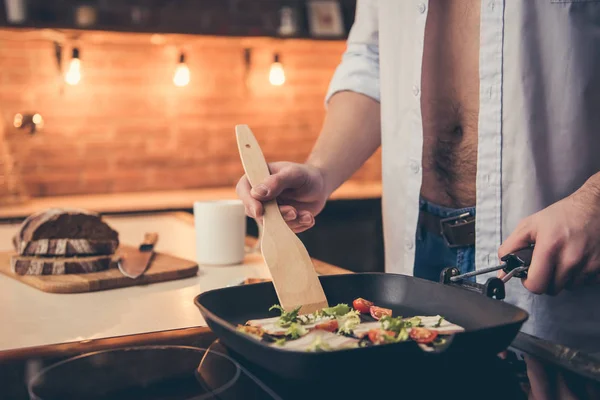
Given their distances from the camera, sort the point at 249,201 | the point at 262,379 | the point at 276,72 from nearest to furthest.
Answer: the point at 262,379 → the point at 249,201 → the point at 276,72

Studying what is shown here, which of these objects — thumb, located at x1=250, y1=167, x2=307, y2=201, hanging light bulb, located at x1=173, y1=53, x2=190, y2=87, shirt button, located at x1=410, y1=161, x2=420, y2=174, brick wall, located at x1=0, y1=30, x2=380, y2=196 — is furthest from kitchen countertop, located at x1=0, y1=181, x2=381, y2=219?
thumb, located at x1=250, y1=167, x2=307, y2=201

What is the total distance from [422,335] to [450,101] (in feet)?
2.55

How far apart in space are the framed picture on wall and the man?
2128 mm

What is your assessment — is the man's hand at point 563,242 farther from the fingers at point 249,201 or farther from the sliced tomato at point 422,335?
the fingers at point 249,201

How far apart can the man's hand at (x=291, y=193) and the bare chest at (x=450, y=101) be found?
0.26 metres

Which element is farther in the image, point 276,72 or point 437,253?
point 276,72

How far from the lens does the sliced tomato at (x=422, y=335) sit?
748mm

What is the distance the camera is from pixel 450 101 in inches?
56.1

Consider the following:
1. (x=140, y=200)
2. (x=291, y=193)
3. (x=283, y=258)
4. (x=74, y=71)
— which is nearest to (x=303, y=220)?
(x=291, y=193)

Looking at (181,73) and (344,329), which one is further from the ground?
(181,73)

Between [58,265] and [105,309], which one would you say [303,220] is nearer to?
[105,309]

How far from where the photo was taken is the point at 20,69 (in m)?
3.41

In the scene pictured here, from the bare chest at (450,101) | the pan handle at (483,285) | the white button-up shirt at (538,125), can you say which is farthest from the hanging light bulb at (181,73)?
the pan handle at (483,285)

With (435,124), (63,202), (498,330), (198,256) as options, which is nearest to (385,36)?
(435,124)
